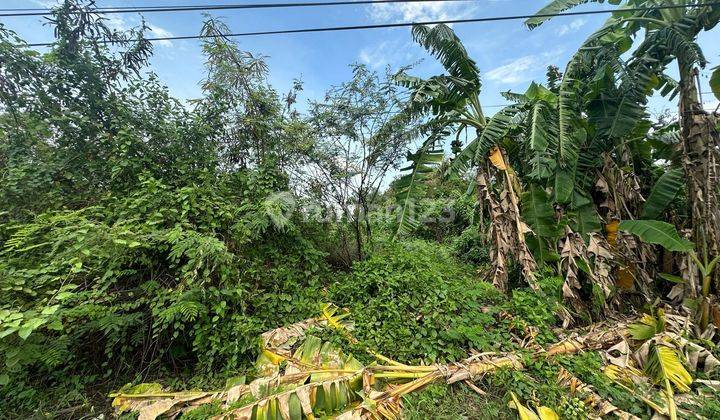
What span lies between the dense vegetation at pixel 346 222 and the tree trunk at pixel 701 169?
0.02 m

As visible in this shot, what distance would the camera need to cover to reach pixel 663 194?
3.72 m

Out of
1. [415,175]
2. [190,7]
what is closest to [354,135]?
[415,175]

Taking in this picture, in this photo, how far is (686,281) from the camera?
329 centimetres

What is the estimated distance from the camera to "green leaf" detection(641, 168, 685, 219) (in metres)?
3.66

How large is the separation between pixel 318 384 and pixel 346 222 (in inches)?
118

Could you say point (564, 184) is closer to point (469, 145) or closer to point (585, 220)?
point (585, 220)

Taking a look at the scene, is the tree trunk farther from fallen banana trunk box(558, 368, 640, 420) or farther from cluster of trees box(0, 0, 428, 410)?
cluster of trees box(0, 0, 428, 410)

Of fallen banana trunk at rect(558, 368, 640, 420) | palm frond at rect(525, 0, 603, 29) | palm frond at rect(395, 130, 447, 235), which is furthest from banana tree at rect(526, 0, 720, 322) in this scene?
fallen banana trunk at rect(558, 368, 640, 420)

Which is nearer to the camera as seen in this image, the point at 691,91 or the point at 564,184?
the point at 691,91

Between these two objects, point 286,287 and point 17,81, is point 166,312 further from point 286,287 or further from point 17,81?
point 17,81

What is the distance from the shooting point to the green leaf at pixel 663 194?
366cm

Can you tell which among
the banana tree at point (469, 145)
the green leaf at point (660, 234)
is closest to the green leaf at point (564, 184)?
the banana tree at point (469, 145)

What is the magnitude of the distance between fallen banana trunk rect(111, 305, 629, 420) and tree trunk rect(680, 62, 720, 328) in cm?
155

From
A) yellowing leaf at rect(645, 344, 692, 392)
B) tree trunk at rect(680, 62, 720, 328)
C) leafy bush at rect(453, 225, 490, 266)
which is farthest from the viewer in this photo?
leafy bush at rect(453, 225, 490, 266)
